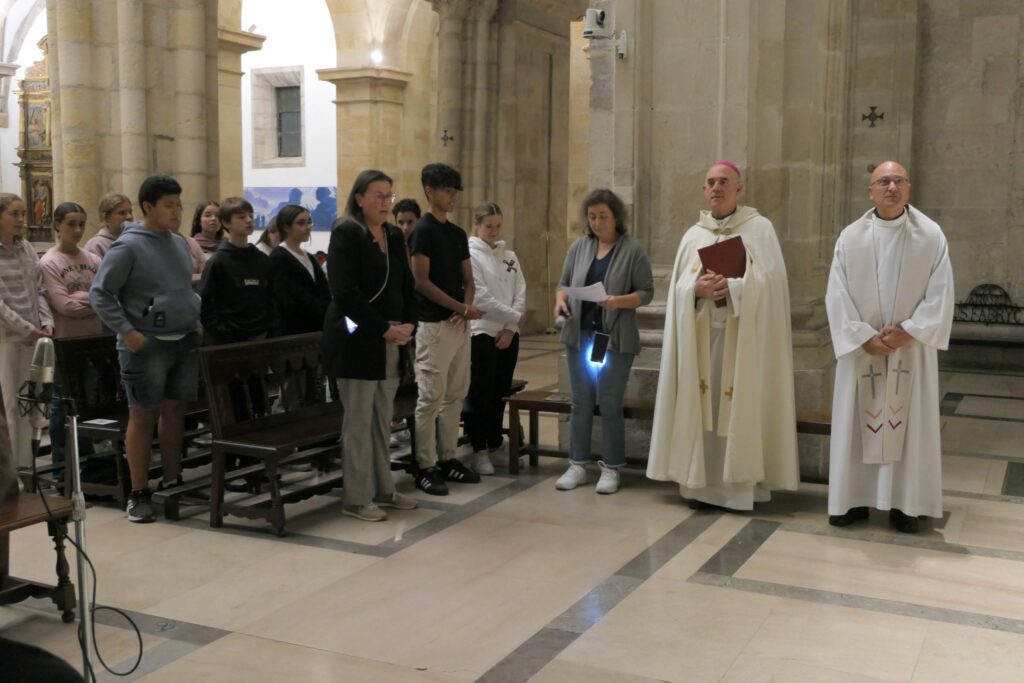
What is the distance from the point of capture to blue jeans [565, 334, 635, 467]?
19.3 feet

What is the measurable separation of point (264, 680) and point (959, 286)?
31.3ft

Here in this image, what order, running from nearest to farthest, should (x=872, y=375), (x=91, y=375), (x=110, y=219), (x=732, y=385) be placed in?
1. (x=872, y=375)
2. (x=732, y=385)
3. (x=91, y=375)
4. (x=110, y=219)

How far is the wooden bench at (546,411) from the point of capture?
610 centimetres

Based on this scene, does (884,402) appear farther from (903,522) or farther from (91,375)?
(91,375)

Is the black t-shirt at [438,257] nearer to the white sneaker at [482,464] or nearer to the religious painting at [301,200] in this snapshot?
the white sneaker at [482,464]

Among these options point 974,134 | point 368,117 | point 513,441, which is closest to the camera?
point 513,441

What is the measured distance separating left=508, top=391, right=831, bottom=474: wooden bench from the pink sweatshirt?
2.65 m

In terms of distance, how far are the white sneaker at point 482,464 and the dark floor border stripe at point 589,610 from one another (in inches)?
55.4

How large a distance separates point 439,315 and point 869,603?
8.88ft

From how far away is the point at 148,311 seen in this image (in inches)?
211

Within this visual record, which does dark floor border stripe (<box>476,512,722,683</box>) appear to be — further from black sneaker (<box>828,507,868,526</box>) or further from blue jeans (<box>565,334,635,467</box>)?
blue jeans (<box>565,334,635,467</box>)

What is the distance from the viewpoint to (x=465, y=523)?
5375 millimetres

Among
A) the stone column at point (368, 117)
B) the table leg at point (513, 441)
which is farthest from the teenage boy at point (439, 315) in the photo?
the stone column at point (368, 117)

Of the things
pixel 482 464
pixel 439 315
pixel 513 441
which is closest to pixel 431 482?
pixel 482 464
